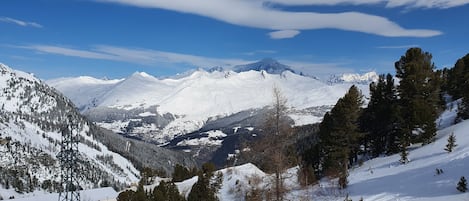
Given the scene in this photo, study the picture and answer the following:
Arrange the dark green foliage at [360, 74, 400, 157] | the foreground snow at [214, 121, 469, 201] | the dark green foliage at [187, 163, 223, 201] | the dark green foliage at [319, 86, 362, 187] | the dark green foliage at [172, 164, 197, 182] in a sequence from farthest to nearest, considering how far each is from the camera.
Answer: the dark green foliage at [172, 164, 197, 182], the dark green foliage at [360, 74, 400, 157], the dark green foliage at [187, 163, 223, 201], the dark green foliage at [319, 86, 362, 187], the foreground snow at [214, 121, 469, 201]

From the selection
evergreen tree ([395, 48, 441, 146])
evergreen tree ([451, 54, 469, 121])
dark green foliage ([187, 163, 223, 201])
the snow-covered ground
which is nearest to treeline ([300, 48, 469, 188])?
evergreen tree ([395, 48, 441, 146])

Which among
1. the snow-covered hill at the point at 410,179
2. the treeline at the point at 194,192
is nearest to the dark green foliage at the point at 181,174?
the treeline at the point at 194,192

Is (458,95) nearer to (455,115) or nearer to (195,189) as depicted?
(455,115)

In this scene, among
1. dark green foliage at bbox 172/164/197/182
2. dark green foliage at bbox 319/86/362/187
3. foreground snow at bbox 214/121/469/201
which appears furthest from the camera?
dark green foliage at bbox 172/164/197/182

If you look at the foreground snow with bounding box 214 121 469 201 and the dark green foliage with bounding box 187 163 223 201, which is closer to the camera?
the foreground snow with bounding box 214 121 469 201

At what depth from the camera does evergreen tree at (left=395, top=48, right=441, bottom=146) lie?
41531 millimetres

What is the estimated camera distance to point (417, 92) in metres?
44.4

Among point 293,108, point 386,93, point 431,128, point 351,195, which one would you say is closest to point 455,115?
point 386,93

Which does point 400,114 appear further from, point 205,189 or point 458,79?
point 205,189

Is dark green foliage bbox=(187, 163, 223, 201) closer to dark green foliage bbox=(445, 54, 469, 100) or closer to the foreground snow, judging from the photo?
the foreground snow

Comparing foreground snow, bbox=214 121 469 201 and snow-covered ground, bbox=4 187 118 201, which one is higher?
foreground snow, bbox=214 121 469 201

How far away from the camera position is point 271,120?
22594 millimetres

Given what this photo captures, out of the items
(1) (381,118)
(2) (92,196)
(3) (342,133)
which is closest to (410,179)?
(3) (342,133)

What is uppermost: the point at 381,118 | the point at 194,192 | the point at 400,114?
the point at 400,114
